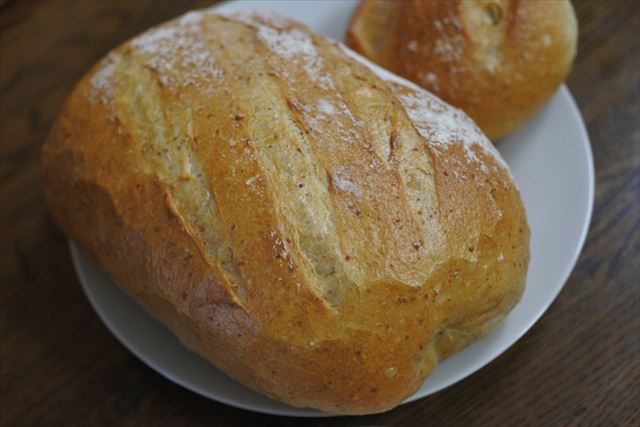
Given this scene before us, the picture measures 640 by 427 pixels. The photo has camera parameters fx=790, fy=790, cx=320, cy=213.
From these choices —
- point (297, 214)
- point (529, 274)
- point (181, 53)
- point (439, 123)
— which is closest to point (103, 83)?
point (181, 53)

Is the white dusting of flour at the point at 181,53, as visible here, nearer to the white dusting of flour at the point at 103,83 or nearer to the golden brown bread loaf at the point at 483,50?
the white dusting of flour at the point at 103,83

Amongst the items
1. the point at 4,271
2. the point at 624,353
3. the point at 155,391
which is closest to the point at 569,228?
the point at 624,353

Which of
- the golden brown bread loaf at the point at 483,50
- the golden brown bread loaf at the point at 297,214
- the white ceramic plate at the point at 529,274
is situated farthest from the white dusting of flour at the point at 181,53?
the golden brown bread loaf at the point at 483,50

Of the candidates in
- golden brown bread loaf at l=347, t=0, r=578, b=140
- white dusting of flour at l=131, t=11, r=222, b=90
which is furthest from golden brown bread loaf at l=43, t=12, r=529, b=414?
golden brown bread loaf at l=347, t=0, r=578, b=140

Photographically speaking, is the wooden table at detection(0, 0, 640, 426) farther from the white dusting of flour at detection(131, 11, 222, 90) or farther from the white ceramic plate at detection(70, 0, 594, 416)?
the white dusting of flour at detection(131, 11, 222, 90)

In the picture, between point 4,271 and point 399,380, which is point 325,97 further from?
point 4,271

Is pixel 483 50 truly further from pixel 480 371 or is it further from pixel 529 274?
pixel 480 371
